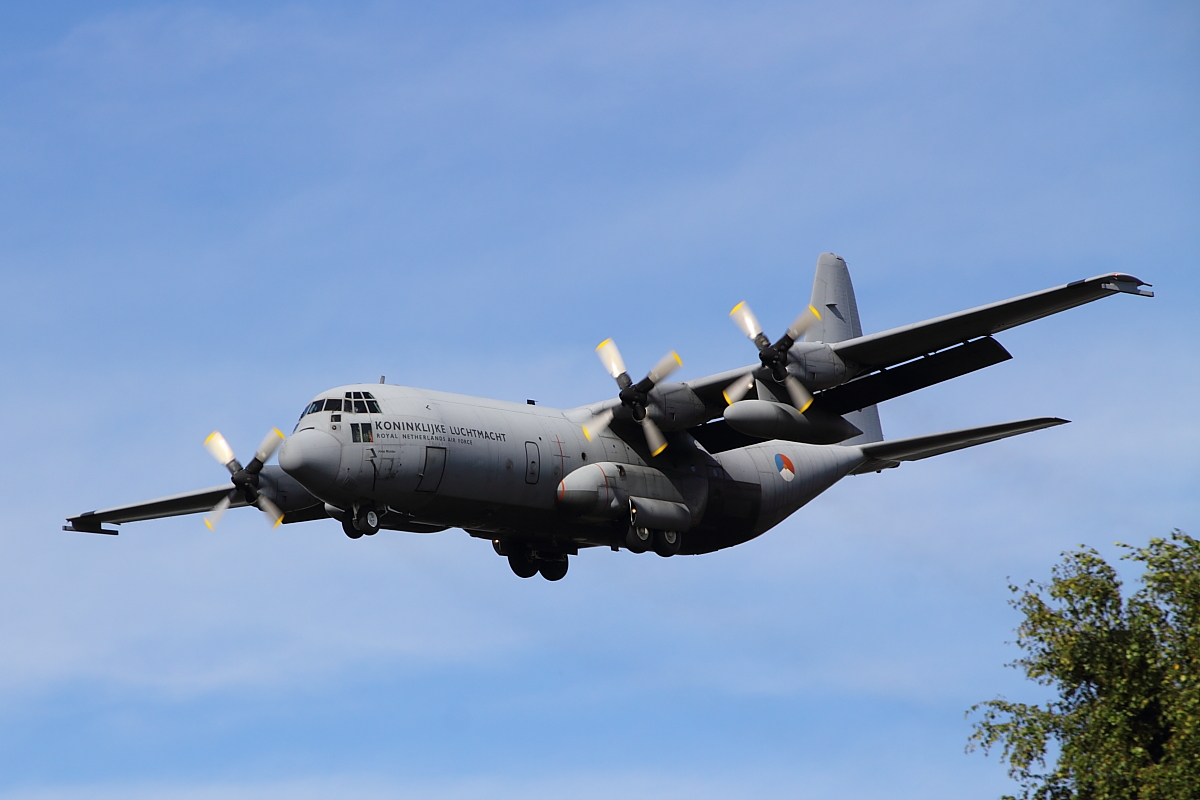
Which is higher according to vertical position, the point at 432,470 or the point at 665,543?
the point at 432,470

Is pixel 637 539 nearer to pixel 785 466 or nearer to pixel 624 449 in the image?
pixel 624 449

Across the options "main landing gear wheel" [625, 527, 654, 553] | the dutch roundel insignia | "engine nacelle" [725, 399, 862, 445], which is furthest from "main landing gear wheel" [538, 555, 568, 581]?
"engine nacelle" [725, 399, 862, 445]

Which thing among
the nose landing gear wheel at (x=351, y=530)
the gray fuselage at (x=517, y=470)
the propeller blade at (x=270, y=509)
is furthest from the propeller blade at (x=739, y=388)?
the propeller blade at (x=270, y=509)

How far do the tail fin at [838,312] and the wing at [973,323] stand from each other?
8.39 meters

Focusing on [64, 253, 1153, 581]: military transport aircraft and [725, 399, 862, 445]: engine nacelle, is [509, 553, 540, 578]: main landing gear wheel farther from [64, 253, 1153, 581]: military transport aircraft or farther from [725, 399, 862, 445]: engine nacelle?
[725, 399, 862, 445]: engine nacelle

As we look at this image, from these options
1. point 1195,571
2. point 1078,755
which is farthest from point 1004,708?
point 1195,571

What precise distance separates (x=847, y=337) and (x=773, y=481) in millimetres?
6365

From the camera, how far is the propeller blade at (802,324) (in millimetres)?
30938

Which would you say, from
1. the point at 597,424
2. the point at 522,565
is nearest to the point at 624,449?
the point at 597,424

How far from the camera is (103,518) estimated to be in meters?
37.4

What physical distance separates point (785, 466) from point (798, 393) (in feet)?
19.4

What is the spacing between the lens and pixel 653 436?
106ft

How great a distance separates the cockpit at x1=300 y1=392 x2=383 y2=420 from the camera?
2909cm

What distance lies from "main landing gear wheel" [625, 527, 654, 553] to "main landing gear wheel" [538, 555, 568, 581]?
2650mm
